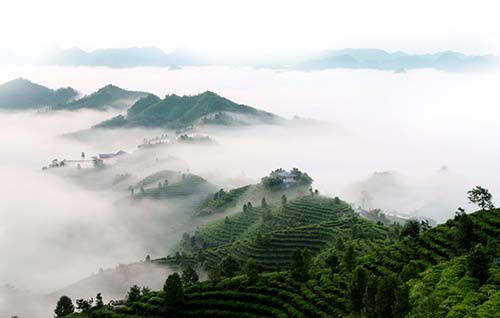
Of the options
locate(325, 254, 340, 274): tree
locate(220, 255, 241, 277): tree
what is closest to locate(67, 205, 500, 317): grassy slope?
locate(325, 254, 340, 274): tree

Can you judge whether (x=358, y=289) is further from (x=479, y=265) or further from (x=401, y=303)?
(x=479, y=265)

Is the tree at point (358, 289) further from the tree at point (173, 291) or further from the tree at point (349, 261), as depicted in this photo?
the tree at point (173, 291)

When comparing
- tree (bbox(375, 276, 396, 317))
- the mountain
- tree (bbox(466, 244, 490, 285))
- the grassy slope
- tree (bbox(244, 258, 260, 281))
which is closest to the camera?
tree (bbox(375, 276, 396, 317))

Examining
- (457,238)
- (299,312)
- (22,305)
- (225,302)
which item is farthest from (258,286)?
(22,305)

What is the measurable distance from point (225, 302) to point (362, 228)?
7379 centimetres

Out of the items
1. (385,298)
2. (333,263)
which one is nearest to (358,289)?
(385,298)

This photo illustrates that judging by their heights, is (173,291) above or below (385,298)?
above

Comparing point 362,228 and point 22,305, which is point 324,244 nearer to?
point 362,228

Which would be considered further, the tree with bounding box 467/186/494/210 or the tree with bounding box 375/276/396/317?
the tree with bounding box 467/186/494/210

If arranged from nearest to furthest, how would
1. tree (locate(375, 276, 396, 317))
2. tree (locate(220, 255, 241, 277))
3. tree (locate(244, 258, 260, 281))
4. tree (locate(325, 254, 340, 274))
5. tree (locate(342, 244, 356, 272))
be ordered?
tree (locate(375, 276, 396, 317)), tree (locate(342, 244, 356, 272)), tree (locate(244, 258, 260, 281)), tree (locate(325, 254, 340, 274)), tree (locate(220, 255, 241, 277))

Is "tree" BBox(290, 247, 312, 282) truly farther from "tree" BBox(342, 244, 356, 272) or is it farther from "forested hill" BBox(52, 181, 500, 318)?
"tree" BBox(342, 244, 356, 272)

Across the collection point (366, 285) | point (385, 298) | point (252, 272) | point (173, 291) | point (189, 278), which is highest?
point (189, 278)

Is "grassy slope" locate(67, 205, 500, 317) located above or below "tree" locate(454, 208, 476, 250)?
below

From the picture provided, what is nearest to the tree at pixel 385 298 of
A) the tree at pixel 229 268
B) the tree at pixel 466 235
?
the tree at pixel 466 235
